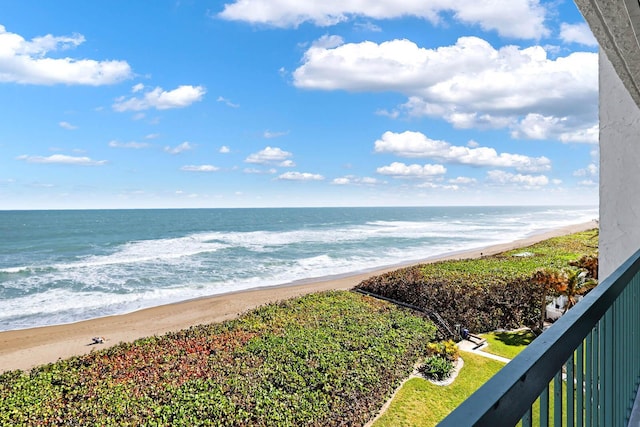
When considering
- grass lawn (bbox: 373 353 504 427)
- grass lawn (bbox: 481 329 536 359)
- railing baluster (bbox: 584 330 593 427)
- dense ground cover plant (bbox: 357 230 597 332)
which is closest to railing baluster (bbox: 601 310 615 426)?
railing baluster (bbox: 584 330 593 427)

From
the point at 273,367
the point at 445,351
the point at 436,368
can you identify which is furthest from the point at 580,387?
the point at 445,351

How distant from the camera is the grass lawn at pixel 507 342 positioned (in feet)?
39.4

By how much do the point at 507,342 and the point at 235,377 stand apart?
8720 mm

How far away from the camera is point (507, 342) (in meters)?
12.9

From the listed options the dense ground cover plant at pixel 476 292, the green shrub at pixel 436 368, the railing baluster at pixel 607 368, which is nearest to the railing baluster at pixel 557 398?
the railing baluster at pixel 607 368

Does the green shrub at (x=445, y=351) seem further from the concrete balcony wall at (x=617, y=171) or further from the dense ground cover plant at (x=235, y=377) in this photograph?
the concrete balcony wall at (x=617, y=171)

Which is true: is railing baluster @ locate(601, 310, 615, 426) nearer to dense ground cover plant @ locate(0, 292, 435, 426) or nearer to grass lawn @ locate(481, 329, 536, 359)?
dense ground cover plant @ locate(0, 292, 435, 426)

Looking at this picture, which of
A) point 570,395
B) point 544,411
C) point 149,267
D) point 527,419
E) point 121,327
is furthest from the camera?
point 149,267

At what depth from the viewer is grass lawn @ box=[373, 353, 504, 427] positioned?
8234 mm

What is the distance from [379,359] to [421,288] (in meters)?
5.92

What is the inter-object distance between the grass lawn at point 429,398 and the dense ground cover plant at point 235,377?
329mm

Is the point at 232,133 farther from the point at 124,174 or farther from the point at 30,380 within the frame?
the point at 30,380

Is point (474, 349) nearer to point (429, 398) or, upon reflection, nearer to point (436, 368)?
point (436, 368)

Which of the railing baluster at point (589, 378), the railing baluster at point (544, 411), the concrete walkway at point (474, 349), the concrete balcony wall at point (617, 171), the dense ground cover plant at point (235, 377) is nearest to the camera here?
the railing baluster at point (544, 411)
